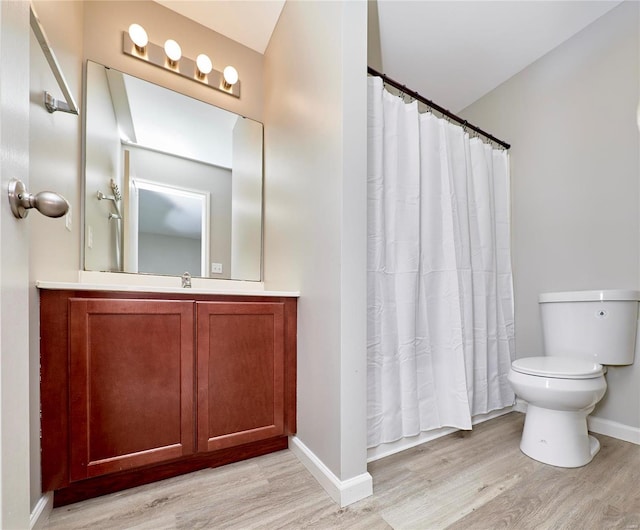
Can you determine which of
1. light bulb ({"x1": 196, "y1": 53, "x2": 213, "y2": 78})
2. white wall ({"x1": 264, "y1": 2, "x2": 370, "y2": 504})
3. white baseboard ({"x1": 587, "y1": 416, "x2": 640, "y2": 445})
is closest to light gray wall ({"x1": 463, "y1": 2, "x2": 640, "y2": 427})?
white baseboard ({"x1": 587, "y1": 416, "x2": 640, "y2": 445})

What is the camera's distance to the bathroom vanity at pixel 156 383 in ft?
3.65

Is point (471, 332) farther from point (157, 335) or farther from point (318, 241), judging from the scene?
point (157, 335)

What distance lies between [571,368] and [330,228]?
1.29 meters

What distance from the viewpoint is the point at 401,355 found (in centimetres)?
151

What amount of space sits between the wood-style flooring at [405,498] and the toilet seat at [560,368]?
0.41 m

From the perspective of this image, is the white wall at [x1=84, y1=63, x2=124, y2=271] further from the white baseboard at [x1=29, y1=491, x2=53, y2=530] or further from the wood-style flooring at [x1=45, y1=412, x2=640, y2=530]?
the wood-style flooring at [x1=45, y1=412, x2=640, y2=530]

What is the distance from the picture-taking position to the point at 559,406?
1.41m

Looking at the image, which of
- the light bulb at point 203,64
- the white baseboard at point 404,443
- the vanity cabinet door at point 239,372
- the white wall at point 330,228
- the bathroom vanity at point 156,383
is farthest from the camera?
the light bulb at point 203,64

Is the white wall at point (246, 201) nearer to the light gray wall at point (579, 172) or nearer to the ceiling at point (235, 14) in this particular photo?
the ceiling at point (235, 14)

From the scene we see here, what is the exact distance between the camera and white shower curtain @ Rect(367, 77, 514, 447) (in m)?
1.48

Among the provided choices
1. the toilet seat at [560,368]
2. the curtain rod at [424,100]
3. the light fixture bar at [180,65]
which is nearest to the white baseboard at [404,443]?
the toilet seat at [560,368]

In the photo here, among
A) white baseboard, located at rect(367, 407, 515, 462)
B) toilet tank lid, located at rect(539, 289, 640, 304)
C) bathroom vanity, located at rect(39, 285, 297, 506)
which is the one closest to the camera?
bathroom vanity, located at rect(39, 285, 297, 506)

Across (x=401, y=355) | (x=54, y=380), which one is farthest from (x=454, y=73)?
(x=54, y=380)

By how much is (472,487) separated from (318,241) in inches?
46.2
